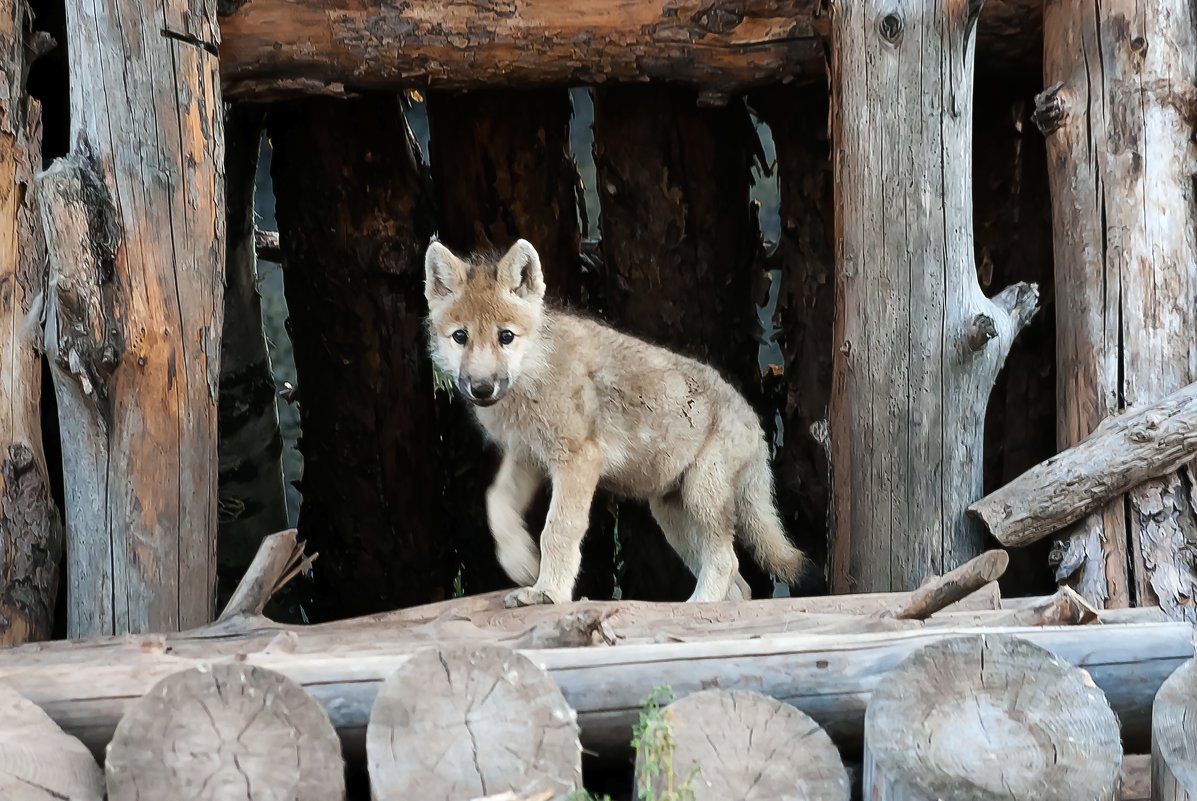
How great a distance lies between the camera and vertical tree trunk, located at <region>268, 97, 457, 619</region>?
22.6 ft

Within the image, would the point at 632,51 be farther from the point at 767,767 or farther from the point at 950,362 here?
the point at 767,767

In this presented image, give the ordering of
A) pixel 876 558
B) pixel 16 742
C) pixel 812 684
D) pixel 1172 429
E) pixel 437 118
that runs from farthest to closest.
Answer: pixel 437 118 < pixel 876 558 < pixel 1172 429 < pixel 812 684 < pixel 16 742

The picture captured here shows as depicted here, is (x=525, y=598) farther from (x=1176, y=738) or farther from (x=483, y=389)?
(x=1176, y=738)

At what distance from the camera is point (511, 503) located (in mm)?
6102

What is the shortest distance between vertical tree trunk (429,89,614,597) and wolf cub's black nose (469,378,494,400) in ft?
5.31

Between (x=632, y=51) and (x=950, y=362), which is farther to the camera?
(x=632, y=51)

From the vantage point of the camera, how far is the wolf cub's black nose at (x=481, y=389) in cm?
549

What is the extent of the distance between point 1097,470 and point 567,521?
7.22 feet

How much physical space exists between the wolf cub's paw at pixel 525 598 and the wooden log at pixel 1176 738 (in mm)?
2652

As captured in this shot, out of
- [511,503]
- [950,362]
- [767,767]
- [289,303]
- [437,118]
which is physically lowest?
[767,767]

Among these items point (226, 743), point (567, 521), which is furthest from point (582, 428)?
point (226, 743)

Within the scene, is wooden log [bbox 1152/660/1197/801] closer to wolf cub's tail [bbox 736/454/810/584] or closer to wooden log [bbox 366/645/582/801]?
wooden log [bbox 366/645/582/801]

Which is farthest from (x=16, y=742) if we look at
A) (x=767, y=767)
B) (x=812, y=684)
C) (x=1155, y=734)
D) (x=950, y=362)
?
(x=950, y=362)

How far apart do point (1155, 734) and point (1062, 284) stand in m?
2.81
